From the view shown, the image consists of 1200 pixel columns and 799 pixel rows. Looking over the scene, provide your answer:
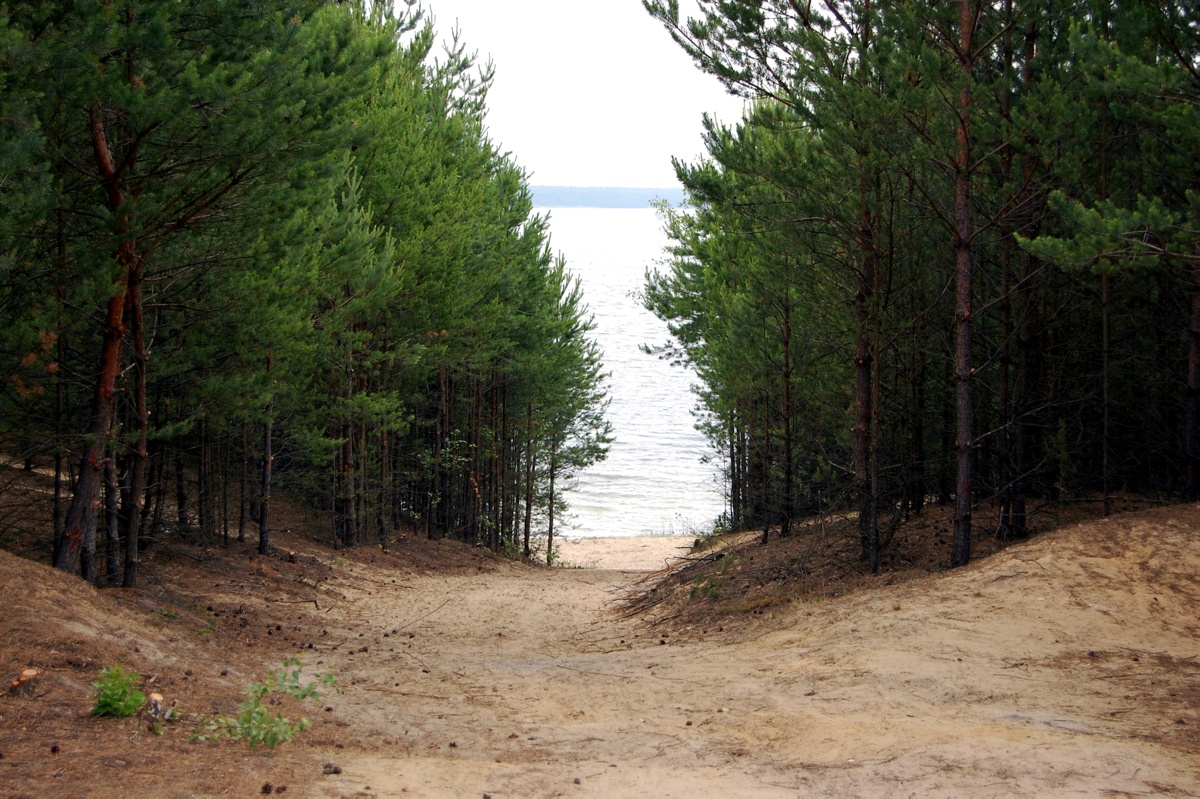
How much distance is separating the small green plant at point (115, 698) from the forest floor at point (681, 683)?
0.08 metres

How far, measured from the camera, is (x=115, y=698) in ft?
19.1

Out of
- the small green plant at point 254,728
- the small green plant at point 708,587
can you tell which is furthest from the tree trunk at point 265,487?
the small green plant at point 254,728

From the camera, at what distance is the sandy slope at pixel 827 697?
573 cm

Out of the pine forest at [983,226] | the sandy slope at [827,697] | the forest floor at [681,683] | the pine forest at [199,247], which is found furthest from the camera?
the pine forest at [983,226]

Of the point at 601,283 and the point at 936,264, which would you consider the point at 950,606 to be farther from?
the point at 601,283

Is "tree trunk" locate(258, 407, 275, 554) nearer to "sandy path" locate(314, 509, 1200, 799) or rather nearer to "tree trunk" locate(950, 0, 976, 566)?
Result: "sandy path" locate(314, 509, 1200, 799)

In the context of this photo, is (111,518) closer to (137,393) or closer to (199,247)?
(137,393)

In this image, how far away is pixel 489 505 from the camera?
2986 centimetres

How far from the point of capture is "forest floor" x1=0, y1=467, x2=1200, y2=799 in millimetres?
5594

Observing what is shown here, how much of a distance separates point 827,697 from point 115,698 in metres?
5.07

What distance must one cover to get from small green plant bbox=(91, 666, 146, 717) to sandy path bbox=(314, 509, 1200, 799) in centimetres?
134

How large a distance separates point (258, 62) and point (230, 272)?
2.68m

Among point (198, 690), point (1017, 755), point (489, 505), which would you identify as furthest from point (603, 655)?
point (489, 505)

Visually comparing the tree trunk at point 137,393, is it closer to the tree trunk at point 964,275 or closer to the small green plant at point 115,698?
the small green plant at point 115,698
